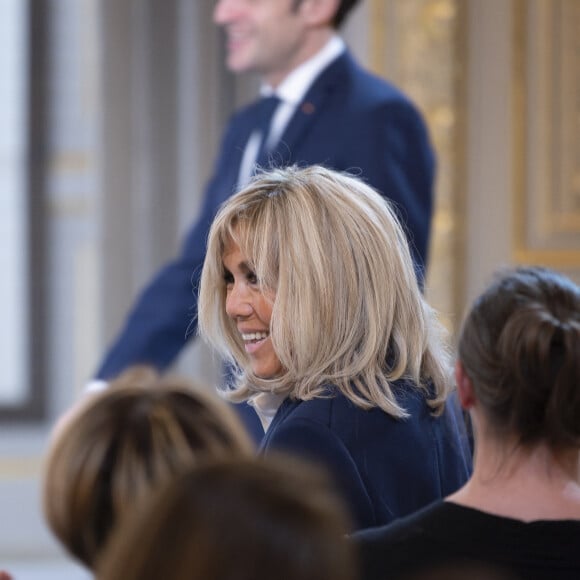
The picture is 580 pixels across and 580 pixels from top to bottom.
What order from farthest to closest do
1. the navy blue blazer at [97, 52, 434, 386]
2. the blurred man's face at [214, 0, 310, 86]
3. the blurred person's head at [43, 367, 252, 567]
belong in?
the blurred man's face at [214, 0, 310, 86] < the navy blue blazer at [97, 52, 434, 386] < the blurred person's head at [43, 367, 252, 567]

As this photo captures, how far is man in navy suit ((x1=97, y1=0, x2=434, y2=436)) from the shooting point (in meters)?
2.97

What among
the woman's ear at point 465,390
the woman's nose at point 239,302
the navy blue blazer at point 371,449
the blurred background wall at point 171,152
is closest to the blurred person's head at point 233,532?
the woman's ear at point 465,390

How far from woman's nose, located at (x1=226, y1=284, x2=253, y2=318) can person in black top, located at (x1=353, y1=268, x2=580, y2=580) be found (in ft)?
1.59

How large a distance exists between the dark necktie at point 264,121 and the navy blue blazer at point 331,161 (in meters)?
0.04

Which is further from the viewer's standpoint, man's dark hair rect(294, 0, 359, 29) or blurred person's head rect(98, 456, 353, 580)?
man's dark hair rect(294, 0, 359, 29)

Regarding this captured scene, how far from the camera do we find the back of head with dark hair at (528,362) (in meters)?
1.54

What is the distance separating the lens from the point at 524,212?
4.20 meters

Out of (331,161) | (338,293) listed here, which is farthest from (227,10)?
(338,293)

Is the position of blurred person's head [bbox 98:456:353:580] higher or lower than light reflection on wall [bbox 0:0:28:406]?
higher

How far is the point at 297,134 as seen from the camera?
3.06 metres

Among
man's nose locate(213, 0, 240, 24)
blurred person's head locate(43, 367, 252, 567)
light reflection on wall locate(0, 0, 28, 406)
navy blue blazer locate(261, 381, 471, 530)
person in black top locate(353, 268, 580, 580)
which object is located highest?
man's nose locate(213, 0, 240, 24)

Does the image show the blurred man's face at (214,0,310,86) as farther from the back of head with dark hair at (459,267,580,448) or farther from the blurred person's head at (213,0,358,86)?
the back of head with dark hair at (459,267,580,448)

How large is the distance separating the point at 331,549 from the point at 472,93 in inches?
135

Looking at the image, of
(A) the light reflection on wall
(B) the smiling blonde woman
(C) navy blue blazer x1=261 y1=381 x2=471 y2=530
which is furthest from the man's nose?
(A) the light reflection on wall
